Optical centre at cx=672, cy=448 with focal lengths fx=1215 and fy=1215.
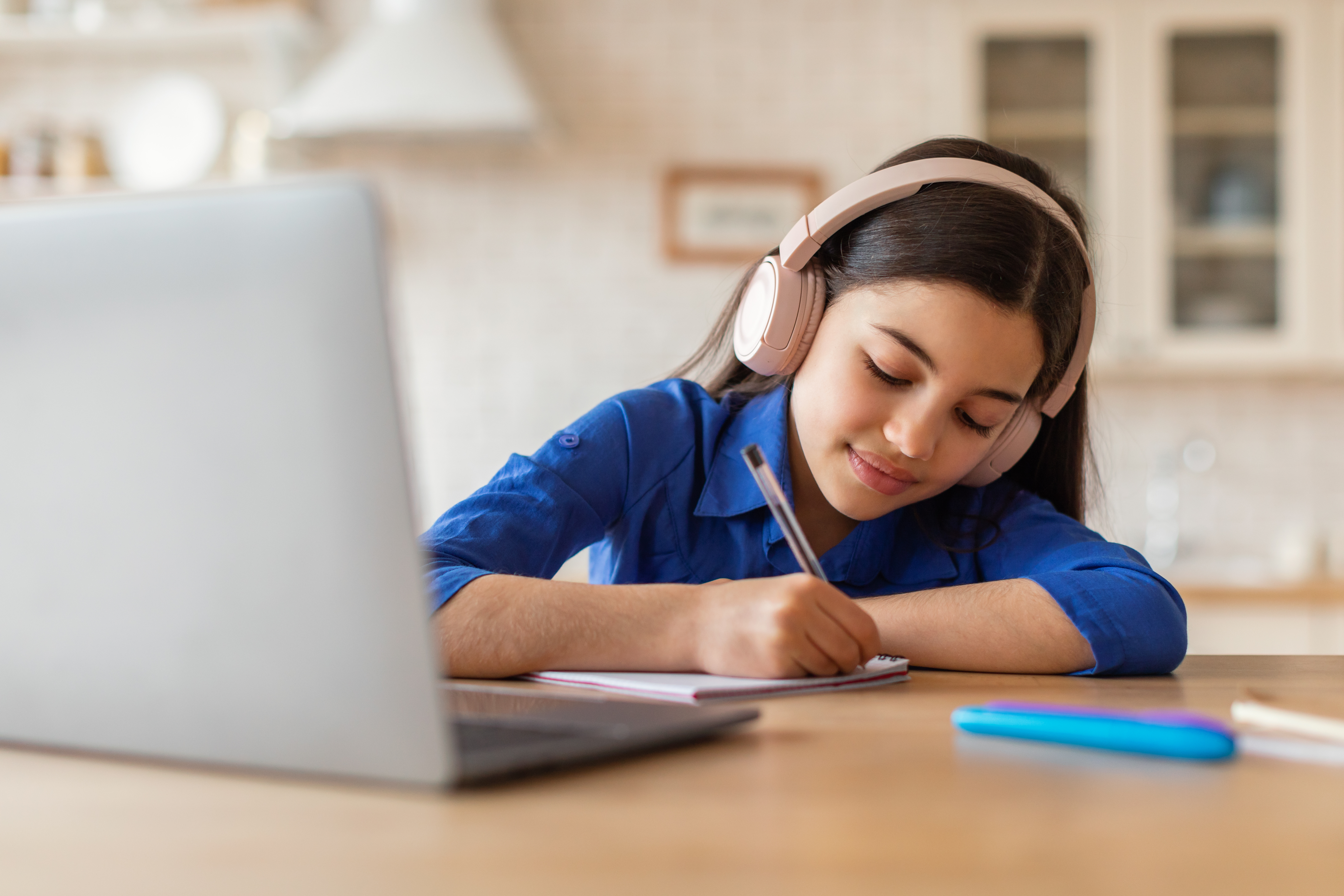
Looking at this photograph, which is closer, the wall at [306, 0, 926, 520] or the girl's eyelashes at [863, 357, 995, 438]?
the girl's eyelashes at [863, 357, 995, 438]

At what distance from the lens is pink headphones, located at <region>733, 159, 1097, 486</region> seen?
3.85 ft

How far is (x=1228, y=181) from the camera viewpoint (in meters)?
3.36

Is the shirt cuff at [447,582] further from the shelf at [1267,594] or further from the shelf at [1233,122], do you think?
the shelf at [1233,122]

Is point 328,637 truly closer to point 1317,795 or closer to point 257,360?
point 257,360

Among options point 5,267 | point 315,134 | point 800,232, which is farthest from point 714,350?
point 315,134

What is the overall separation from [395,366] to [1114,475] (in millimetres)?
3356

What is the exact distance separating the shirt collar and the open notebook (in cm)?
36

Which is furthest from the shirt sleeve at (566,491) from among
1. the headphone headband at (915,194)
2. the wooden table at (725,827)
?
the wooden table at (725,827)

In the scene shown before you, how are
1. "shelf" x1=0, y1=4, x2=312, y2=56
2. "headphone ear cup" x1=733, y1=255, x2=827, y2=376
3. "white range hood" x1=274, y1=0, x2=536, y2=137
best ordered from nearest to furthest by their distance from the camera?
"headphone ear cup" x1=733, y1=255, x2=827, y2=376
"white range hood" x1=274, y1=0, x2=536, y2=137
"shelf" x1=0, y1=4, x2=312, y2=56

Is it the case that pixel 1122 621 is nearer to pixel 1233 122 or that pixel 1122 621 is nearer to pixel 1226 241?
pixel 1226 241

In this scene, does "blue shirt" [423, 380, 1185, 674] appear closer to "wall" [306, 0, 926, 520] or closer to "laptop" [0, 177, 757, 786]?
"laptop" [0, 177, 757, 786]

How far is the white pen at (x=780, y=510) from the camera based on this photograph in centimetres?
96

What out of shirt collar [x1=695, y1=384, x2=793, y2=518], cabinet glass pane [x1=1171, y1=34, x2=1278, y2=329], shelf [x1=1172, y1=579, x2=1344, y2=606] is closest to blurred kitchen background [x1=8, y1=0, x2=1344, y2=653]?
cabinet glass pane [x1=1171, y1=34, x2=1278, y2=329]

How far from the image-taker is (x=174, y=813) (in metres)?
0.51
